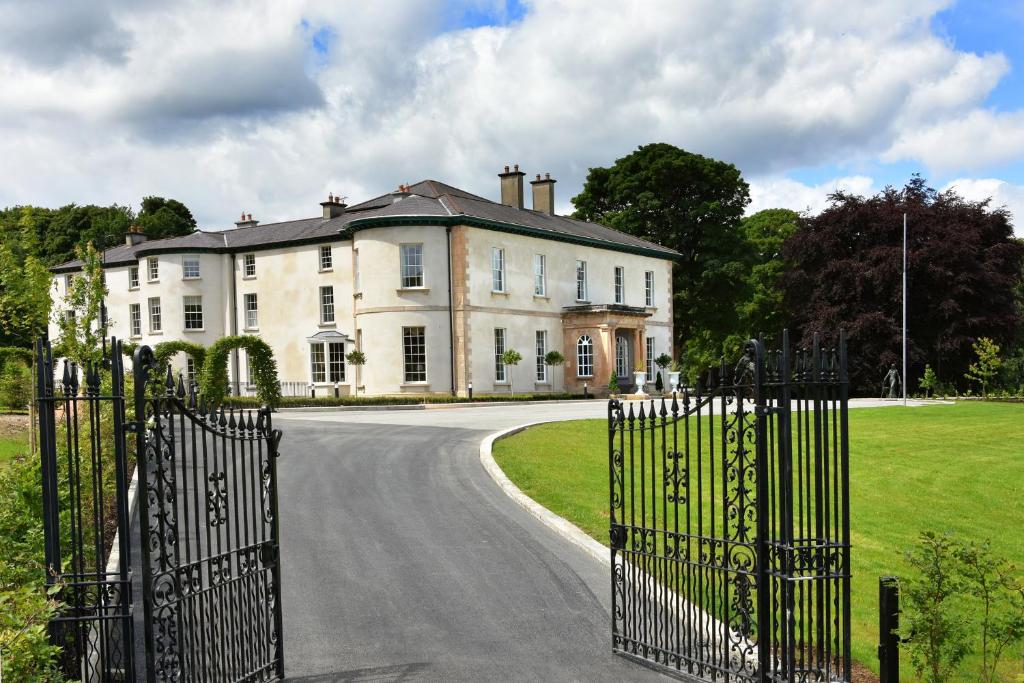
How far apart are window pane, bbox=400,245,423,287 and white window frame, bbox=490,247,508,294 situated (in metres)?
3.21

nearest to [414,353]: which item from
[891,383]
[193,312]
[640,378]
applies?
[640,378]

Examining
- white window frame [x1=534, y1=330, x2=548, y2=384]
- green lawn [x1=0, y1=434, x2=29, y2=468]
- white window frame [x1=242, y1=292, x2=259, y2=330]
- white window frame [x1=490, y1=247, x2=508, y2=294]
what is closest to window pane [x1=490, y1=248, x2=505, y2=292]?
white window frame [x1=490, y1=247, x2=508, y2=294]

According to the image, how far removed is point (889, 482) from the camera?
1536 cm

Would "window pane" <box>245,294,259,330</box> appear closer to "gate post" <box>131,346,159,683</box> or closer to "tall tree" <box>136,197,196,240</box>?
"tall tree" <box>136,197,196,240</box>

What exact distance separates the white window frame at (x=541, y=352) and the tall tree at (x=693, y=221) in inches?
590

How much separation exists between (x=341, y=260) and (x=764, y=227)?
30741mm

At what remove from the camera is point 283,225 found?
46875mm

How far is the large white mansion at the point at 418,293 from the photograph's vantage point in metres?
37.7

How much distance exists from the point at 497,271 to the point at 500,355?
3.70 meters

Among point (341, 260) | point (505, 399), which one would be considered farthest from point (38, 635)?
point (341, 260)

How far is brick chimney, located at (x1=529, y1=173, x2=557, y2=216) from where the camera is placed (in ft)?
154

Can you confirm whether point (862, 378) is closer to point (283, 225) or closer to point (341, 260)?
point (341, 260)

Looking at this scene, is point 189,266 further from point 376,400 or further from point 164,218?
point 164,218

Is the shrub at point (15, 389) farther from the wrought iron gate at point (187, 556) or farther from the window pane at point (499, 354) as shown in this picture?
the wrought iron gate at point (187, 556)
